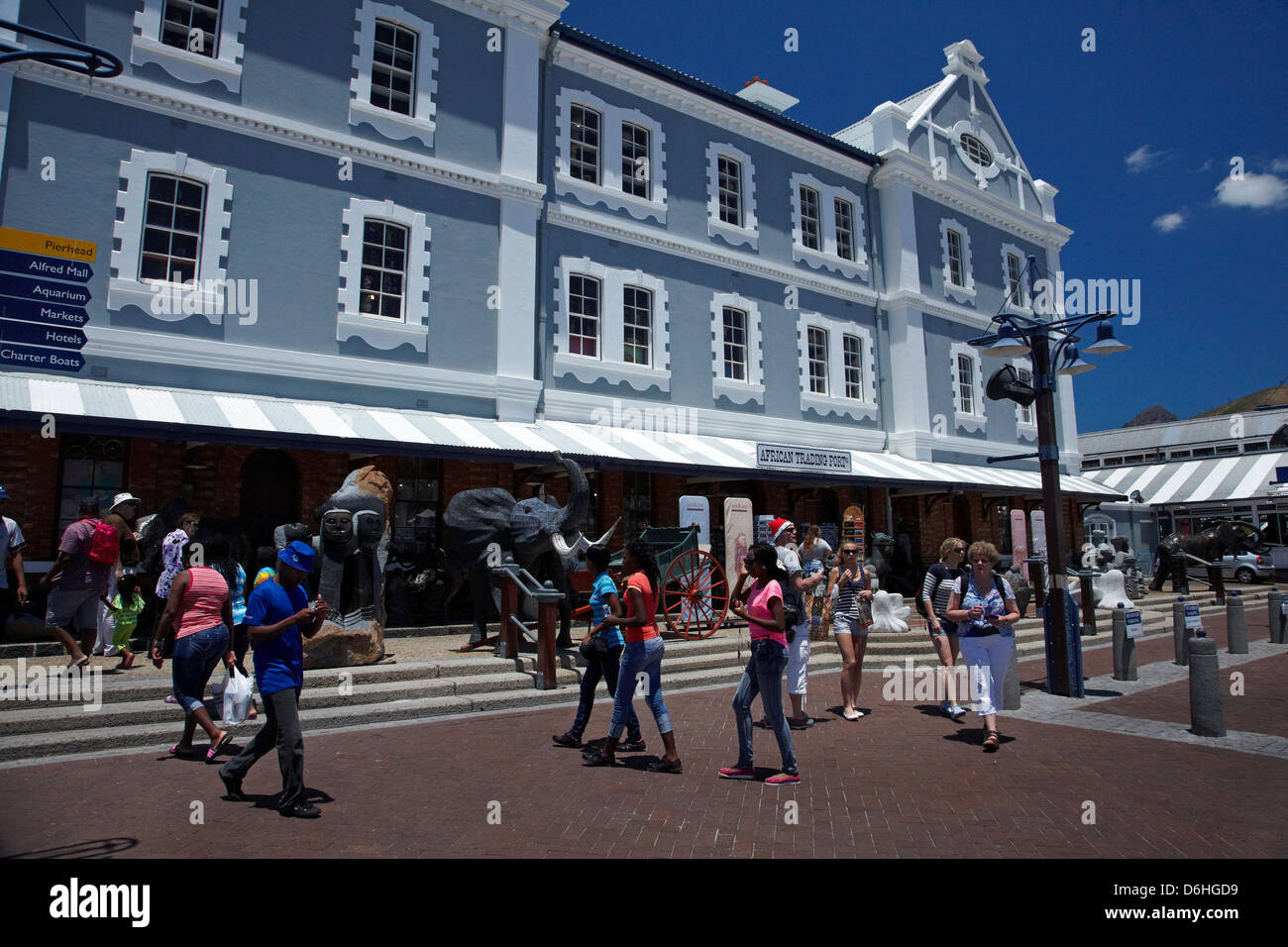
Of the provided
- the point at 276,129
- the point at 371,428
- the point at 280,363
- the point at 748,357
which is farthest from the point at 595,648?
the point at 748,357

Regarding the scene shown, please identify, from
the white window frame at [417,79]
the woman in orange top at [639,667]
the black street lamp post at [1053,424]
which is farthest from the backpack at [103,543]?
the black street lamp post at [1053,424]

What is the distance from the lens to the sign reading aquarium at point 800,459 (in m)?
15.3

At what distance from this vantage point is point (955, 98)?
23.9m

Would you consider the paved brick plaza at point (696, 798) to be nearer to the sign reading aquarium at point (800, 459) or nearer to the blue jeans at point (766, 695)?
the blue jeans at point (766, 695)

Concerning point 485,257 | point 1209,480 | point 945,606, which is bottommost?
point 945,606

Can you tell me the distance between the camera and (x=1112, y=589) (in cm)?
1697

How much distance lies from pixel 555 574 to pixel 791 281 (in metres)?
11.9

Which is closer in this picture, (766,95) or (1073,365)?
(1073,365)

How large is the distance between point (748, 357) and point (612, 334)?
3773 millimetres

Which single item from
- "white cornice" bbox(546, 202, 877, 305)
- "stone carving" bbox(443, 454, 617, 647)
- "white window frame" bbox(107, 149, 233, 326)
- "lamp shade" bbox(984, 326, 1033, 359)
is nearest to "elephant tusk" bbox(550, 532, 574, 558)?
"stone carving" bbox(443, 454, 617, 647)

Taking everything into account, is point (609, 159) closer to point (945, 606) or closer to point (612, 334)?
point (612, 334)

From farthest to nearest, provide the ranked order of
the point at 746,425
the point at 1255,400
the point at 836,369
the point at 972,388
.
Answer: the point at 1255,400, the point at 972,388, the point at 836,369, the point at 746,425
